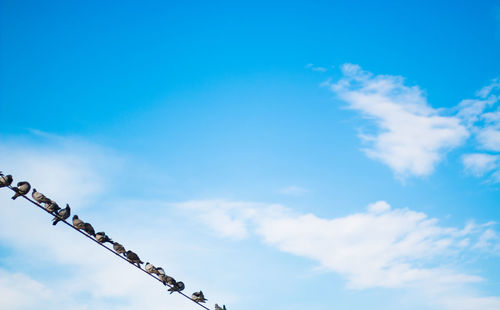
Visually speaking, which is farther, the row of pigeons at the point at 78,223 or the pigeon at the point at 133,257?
the pigeon at the point at 133,257

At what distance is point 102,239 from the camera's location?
1497cm

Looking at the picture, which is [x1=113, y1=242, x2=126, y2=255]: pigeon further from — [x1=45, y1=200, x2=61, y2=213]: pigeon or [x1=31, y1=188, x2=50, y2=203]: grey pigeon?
[x1=31, y1=188, x2=50, y2=203]: grey pigeon

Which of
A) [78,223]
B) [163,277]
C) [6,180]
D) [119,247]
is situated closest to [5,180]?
[6,180]

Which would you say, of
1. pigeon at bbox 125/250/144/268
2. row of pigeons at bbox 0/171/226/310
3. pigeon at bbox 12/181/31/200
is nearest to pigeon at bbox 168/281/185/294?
row of pigeons at bbox 0/171/226/310

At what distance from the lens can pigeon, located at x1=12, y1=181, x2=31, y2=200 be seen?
38.0 ft

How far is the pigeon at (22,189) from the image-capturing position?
11.6 meters

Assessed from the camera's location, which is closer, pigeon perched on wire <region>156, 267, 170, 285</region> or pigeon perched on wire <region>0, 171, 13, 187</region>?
pigeon perched on wire <region>0, 171, 13, 187</region>

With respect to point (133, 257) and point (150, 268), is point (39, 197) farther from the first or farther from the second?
point (150, 268)

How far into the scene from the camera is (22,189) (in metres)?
12.0

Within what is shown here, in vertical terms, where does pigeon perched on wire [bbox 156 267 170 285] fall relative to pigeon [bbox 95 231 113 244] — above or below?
below

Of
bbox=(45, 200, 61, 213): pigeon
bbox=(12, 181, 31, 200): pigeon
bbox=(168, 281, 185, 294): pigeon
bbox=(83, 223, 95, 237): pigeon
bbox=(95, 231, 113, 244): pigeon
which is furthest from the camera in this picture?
bbox=(168, 281, 185, 294): pigeon

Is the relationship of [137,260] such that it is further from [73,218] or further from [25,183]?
[25,183]

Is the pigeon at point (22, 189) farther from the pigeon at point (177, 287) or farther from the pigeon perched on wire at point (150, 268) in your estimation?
the pigeon at point (177, 287)

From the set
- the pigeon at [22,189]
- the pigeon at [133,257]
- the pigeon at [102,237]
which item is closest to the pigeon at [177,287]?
the pigeon at [133,257]
